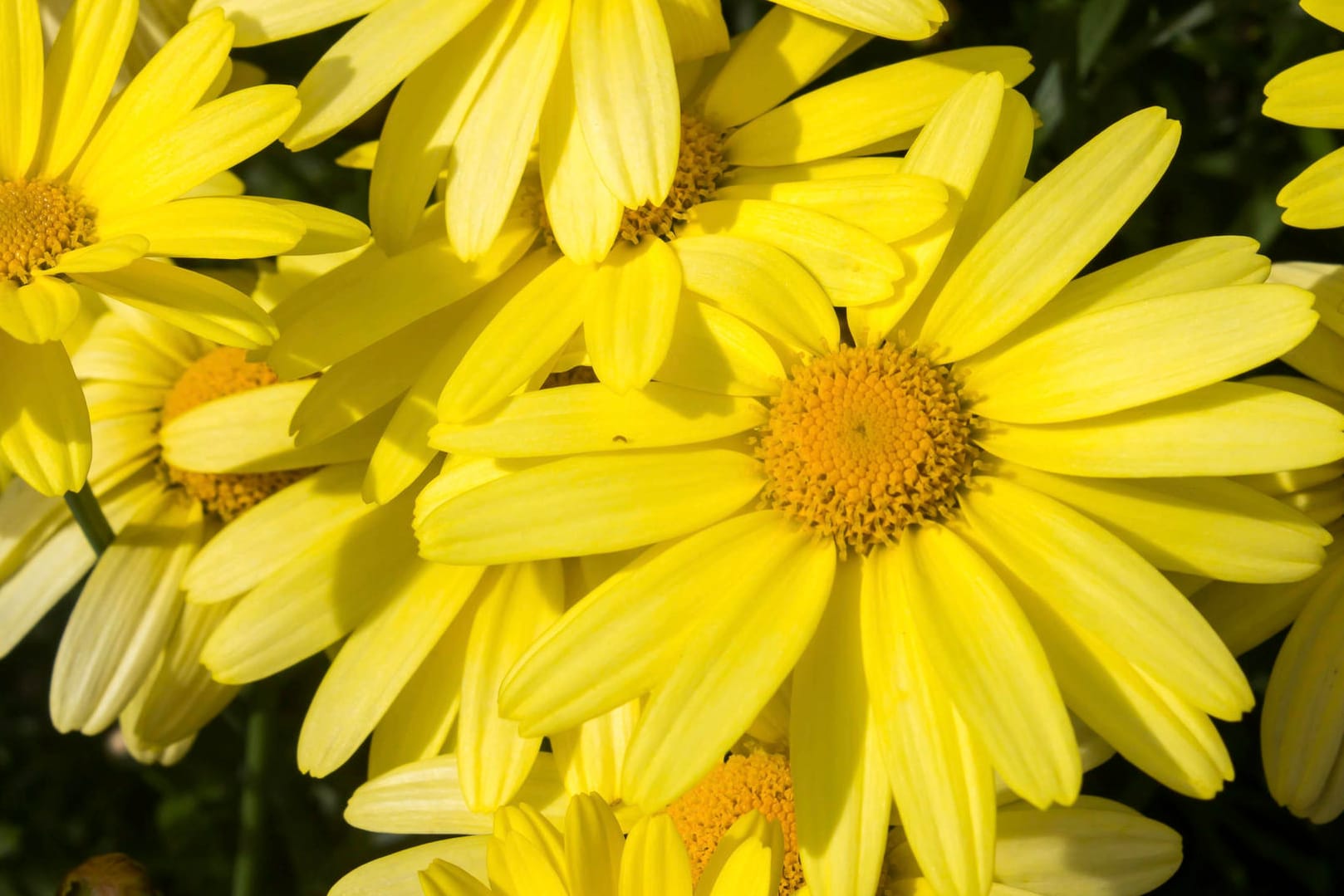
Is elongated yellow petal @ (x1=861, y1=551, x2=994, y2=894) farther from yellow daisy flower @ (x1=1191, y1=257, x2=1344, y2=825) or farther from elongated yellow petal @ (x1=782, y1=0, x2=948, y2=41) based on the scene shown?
elongated yellow petal @ (x1=782, y1=0, x2=948, y2=41)

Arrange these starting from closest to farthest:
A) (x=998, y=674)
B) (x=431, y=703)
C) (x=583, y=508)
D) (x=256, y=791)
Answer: (x=998, y=674) < (x=583, y=508) < (x=431, y=703) < (x=256, y=791)

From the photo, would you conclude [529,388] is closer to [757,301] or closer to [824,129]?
[757,301]

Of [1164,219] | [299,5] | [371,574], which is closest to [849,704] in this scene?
[371,574]

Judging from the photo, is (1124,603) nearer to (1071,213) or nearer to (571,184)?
(1071,213)

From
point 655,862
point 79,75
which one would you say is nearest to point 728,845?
point 655,862

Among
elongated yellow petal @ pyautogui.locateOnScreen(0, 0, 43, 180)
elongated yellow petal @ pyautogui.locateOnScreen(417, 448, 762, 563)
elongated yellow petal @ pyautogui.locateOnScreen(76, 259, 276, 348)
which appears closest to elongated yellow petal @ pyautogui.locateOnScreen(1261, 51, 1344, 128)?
elongated yellow petal @ pyautogui.locateOnScreen(417, 448, 762, 563)

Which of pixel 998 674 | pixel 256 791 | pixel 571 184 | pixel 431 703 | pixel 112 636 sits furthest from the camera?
pixel 256 791
